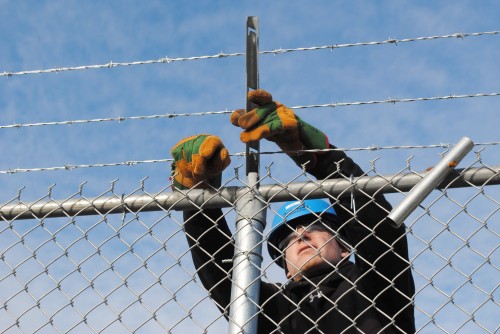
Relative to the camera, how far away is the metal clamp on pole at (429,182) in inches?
112

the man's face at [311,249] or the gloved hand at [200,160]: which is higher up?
the gloved hand at [200,160]

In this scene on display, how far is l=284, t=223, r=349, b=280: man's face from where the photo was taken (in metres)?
3.70

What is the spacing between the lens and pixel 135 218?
10.7 feet

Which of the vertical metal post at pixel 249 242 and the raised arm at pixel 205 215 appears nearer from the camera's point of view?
the vertical metal post at pixel 249 242

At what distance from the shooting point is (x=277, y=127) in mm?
3176

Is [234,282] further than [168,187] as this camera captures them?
No

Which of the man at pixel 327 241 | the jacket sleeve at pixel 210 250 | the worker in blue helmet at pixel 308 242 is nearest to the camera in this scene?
the man at pixel 327 241

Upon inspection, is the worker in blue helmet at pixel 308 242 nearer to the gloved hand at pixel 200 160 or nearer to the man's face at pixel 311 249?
the man's face at pixel 311 249

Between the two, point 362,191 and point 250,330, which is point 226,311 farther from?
point 362,191

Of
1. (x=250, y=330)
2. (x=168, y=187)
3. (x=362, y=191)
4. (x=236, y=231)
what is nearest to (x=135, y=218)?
(x=168, y=187)

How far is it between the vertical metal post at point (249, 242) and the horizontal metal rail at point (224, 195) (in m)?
0.06

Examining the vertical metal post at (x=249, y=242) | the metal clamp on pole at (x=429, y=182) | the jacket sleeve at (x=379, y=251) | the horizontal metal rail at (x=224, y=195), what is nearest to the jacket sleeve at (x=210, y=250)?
the horizontal metal rail at (x=224, y=195)

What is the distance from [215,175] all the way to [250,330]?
68cm

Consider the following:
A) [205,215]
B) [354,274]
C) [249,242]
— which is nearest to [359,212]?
[354,274]
